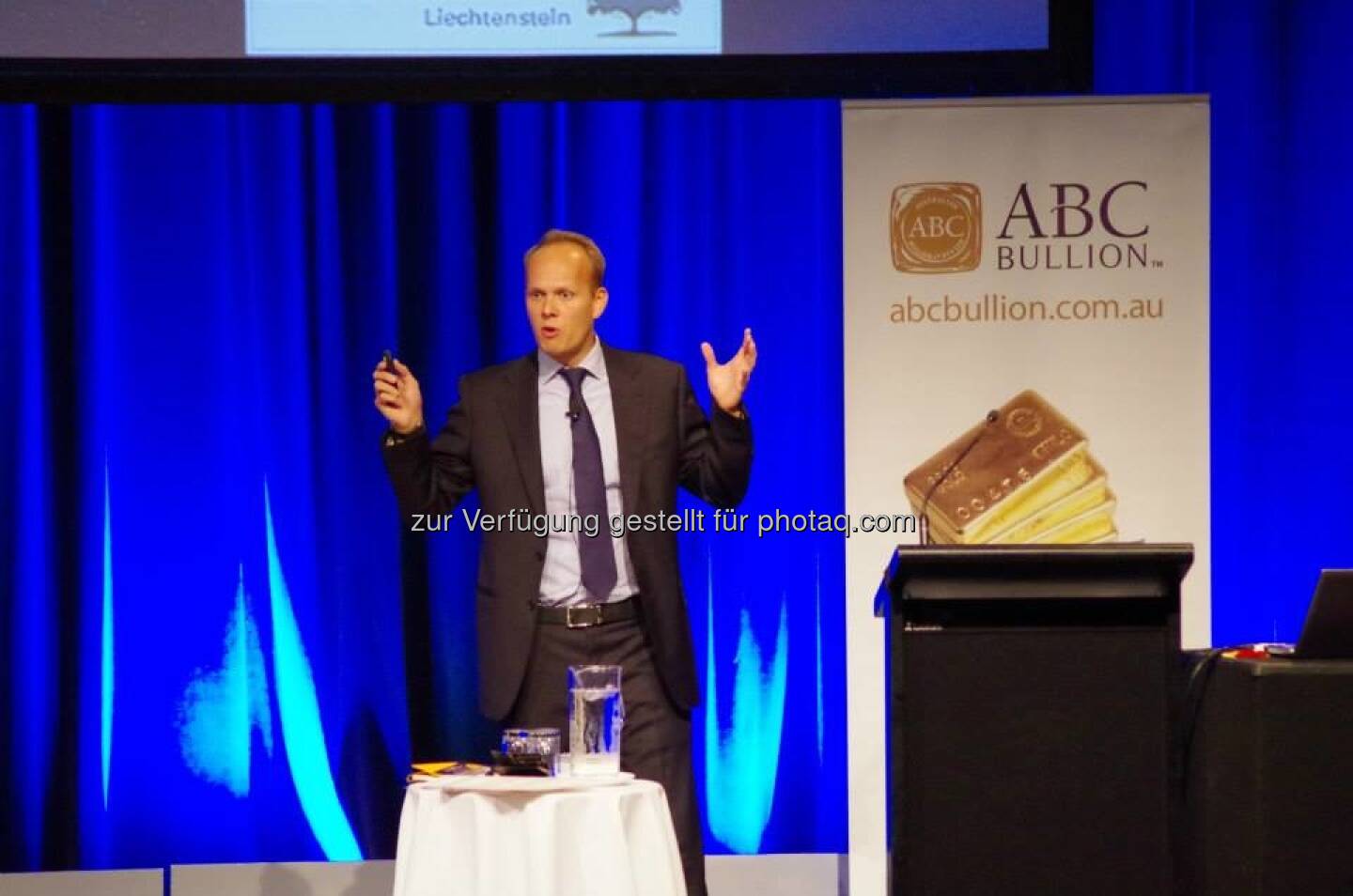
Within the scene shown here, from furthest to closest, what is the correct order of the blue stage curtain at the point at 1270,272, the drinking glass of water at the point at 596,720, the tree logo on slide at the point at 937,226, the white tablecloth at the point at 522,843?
the blue stage curtain at the point at 1270,272 → the tree logo on slide at the point at 937,226 → the drinking glass of water at the point at 596,720 → the white tablecloth at the point at 522,843

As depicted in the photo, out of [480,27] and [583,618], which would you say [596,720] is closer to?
[583,618]

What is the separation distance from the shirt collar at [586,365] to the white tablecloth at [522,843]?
4.02 ft

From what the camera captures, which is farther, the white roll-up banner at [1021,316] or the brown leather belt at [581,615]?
the white roll-up banner at [1021,316]

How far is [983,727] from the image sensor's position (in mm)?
2965

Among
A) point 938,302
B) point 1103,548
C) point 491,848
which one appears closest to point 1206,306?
A: point 938,302

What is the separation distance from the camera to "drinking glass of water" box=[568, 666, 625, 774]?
10.9 ft

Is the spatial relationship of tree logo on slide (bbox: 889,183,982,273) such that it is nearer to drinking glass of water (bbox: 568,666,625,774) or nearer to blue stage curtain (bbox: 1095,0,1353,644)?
blue stage curtain (bbox: 1095,0,1353,644)

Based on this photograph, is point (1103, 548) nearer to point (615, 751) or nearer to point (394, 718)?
point (615, 751)

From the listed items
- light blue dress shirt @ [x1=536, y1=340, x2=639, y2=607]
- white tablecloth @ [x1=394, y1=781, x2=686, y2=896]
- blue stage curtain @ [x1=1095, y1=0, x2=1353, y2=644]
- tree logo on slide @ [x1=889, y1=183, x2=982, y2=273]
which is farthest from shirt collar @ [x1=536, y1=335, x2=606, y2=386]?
blue stage curtain @ [x1=1095, y1=0, x2=1353, y2=644]

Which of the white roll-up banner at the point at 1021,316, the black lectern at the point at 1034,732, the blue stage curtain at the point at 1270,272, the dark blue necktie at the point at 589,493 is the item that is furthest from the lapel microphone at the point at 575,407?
the blue stage curtain at the point at 1270,272

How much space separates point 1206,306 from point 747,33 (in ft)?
4.62

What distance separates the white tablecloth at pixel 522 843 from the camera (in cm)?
A: 315

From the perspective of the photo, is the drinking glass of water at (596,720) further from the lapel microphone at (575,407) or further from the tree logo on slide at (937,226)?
the tree logo on slide at (937,226)

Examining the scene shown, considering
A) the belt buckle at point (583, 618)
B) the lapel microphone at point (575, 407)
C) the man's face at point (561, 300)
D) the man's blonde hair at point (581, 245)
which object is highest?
the man's blonde hair at point (581, 245)
